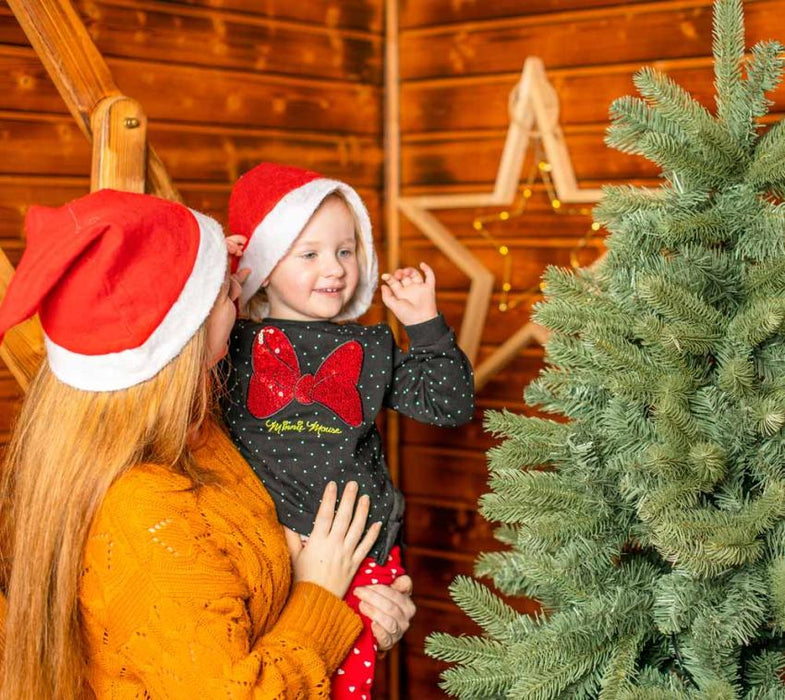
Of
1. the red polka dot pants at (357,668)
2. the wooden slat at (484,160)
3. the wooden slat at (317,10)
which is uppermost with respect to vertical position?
the wooden slat at (317,10)

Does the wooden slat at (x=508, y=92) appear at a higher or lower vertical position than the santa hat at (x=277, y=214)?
higher

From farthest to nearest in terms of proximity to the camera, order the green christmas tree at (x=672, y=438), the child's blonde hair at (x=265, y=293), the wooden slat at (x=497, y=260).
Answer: the wooden slat at (x=497, y=260) < the child's blonde hair at (x=265, y=293) < the green christmas tree at (x=672, y=438)

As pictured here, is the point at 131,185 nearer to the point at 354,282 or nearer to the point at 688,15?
the point at 354,282

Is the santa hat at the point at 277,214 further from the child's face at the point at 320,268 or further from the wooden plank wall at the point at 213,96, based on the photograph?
the wooden plank wall at the point at 213,96

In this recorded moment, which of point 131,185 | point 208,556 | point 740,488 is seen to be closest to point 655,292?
point 740,488

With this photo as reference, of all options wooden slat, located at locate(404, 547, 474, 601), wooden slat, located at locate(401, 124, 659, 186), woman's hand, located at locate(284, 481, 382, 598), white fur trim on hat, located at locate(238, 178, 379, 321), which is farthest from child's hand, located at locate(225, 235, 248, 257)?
wooden slat, located at locate(404, 547, 474, 601)

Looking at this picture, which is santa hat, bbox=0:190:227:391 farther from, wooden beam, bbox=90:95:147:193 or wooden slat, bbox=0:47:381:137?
wooden slat, bbox=0:47:381:137

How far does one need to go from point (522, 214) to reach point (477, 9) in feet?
1.80

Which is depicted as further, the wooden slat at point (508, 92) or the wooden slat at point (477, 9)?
the wooden slat at point (477, 9)

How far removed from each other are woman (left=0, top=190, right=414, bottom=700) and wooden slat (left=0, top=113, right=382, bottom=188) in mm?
758

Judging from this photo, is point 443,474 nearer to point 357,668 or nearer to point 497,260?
point 497,260

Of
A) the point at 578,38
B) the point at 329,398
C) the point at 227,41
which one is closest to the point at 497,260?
the point at 578,38

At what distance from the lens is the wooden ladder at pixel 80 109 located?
1.67 meters

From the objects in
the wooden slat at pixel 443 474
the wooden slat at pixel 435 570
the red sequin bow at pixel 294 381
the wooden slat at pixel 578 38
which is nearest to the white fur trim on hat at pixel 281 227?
the red sequin bow at pixel 294 381
